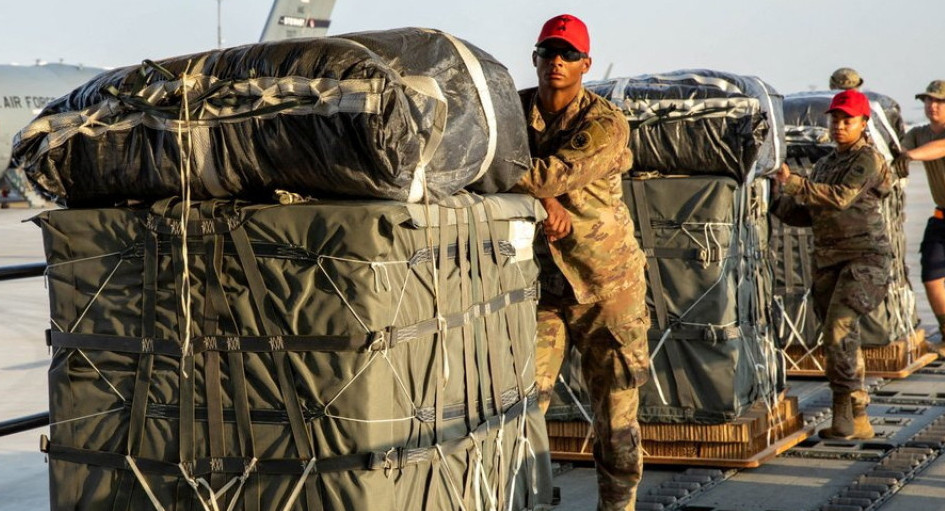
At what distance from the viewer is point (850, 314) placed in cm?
902

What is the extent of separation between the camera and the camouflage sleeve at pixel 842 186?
872 cm

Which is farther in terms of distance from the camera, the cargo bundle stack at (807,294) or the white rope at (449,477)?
the cargo bundle stack at (807,294)

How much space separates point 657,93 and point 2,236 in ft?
67.3

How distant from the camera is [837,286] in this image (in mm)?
9164

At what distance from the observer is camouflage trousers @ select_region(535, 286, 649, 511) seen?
20.8 feet

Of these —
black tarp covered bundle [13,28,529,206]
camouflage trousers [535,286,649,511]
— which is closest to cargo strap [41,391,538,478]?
black tarp covered bundle [13,28,529,206]

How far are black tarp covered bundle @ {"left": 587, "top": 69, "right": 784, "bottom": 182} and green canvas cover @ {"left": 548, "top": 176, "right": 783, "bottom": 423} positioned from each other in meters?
0.10

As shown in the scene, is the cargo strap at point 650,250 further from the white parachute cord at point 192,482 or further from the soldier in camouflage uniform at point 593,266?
the white parachute cord at point 192,482

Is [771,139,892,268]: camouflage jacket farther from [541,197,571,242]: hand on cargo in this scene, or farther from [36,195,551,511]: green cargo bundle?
[36,195,551,511]: green cargo bundle

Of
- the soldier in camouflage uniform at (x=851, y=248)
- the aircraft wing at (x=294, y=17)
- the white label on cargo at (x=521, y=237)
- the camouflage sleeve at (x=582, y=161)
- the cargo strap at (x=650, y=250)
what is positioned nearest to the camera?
the white label on cargo at (x=521, y=237)

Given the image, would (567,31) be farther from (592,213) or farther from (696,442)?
(696,442)

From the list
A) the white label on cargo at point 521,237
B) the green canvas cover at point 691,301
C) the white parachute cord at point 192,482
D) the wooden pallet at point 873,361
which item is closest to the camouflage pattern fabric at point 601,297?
the white label on cargo at point 521,237

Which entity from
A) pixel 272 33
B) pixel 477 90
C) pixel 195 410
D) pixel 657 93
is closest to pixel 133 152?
pixel 195 410

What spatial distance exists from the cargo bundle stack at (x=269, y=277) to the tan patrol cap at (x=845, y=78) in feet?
27.8
